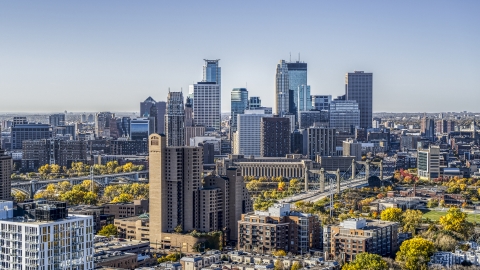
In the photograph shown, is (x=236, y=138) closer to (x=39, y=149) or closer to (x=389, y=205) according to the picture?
(x=39, y=149)

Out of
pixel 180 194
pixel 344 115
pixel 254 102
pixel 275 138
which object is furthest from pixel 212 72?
pixel 180 194

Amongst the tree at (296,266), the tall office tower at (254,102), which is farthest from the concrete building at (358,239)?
the tall office tower at (254,102)

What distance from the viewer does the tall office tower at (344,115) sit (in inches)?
4486

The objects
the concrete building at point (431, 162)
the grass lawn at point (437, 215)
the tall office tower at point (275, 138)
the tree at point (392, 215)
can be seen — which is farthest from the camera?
the tall office tower at point (275, 138)

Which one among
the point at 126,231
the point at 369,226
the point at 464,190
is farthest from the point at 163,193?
the point at 464,190

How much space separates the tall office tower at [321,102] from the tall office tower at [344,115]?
10.5m

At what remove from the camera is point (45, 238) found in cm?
2116

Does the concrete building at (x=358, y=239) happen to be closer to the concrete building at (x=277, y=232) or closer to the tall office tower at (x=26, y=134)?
the concrete building at (x=277, y=232)

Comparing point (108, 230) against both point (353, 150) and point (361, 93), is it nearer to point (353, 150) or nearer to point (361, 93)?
point (353, 150)

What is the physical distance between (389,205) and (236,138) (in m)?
46.7

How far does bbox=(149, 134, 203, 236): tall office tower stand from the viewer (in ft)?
125

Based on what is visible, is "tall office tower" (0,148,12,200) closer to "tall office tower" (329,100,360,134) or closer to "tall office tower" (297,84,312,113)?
"tall office tower" (329,100,360,134)

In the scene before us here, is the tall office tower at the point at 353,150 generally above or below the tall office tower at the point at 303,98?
below

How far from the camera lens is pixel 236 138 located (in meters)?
95.4
